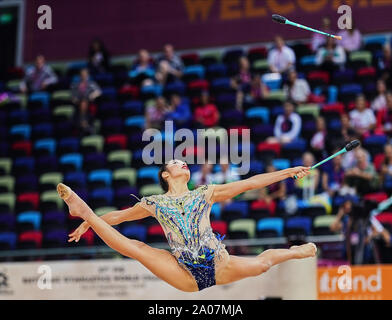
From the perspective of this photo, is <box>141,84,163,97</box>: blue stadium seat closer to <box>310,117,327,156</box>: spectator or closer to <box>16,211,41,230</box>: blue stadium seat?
<box>16,211,41,230</box>: blue stadium seat

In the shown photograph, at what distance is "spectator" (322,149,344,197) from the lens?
11055mm

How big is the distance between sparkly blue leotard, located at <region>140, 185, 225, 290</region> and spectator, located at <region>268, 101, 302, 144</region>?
581 cm

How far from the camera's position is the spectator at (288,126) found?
39.8 ft

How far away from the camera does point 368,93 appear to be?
41.2ft

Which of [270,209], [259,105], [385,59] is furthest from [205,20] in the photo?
[270,209]

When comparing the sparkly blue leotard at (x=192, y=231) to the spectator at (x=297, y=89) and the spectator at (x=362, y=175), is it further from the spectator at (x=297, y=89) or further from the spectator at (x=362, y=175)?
the spectator at (x=297, y=89)

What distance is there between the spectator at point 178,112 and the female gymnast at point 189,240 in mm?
6484

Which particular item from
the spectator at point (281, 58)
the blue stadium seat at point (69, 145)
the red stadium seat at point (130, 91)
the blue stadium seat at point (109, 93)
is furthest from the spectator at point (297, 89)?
the blue stadium seat at point (69, 145)

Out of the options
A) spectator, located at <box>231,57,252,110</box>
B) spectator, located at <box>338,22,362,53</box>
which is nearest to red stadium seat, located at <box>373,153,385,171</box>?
spectator, located at <box>338,22,362,53</box>

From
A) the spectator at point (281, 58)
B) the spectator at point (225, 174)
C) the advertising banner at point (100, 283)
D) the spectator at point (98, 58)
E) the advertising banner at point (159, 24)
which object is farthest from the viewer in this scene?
the spectator at point (98, 58)

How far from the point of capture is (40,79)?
Answer: 1577cm

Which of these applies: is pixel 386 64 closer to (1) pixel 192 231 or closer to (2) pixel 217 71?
(2) pixel 217 71

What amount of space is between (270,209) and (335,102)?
2.68 meters

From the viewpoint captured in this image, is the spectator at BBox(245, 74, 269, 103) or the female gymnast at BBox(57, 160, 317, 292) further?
the spectator at BBox(245, 74, 269, 103)
